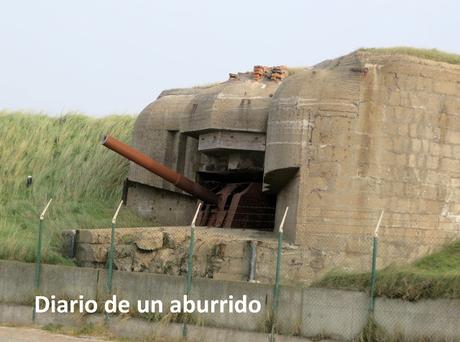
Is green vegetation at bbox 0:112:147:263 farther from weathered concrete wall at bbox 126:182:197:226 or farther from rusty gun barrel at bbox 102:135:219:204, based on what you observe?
rusty gun barrel at bbox 102:135:219:204

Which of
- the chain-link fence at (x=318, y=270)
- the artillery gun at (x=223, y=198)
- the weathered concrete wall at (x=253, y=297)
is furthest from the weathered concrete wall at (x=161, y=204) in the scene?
the weathered concrete wall at (x=253, y=297)

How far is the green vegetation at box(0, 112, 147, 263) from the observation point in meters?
20.7

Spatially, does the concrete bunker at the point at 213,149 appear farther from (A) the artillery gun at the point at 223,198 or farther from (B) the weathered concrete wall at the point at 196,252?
(B) the weathered concrete wall at the point at 196,252

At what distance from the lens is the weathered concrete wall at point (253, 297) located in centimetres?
1380

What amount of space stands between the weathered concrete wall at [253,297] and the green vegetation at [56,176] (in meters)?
1.09

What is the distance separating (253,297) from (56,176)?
11.0 metres

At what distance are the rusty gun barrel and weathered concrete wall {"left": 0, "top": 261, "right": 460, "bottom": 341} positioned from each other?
14.3ft


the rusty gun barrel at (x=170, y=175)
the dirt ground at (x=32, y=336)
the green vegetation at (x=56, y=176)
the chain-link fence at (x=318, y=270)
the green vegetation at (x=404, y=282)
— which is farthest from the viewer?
the rusty gun barrel at (x=170, y=175)

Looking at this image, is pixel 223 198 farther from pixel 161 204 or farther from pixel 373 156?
pixel 373 156

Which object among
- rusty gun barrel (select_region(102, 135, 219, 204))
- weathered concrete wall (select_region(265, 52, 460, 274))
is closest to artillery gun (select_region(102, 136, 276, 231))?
rusty gun barrel (select_region(102, 135, 219, 204))

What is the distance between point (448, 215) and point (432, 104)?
74.4 inches

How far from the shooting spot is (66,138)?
27.0 meters

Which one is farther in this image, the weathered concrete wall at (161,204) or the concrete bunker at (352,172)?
the weathered concrete wall at (161,204)

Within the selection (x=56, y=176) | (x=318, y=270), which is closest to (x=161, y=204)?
(x=56, y=176)
